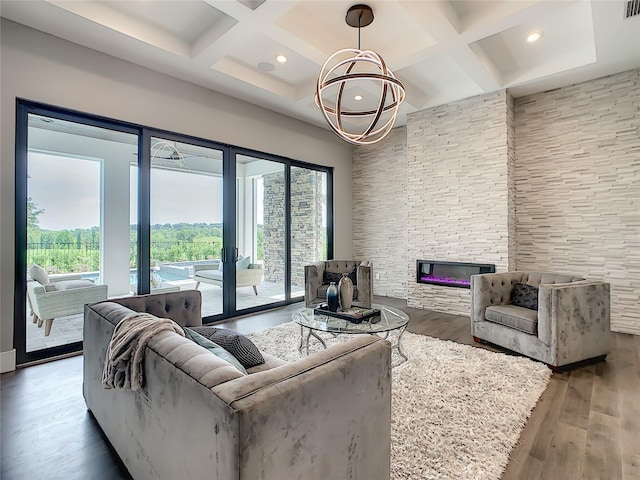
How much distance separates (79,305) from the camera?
3.77 metres

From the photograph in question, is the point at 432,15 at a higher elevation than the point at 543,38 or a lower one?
lower

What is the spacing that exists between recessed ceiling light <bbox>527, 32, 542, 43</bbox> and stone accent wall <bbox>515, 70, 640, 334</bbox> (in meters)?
1.28

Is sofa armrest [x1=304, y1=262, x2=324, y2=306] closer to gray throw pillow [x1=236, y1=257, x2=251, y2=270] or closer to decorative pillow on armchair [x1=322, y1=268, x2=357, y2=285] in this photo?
decorative pillow on armchair [x1=322, y1=268, x2=357, y2=285]

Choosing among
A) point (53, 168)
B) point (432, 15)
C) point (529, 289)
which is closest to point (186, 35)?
point (53, 168)

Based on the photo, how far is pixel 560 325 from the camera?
296cm

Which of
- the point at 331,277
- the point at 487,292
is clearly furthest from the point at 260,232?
the point at 487,292

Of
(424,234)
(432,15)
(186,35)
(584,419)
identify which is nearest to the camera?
(584,419)

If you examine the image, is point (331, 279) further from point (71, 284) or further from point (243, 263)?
point (71, 284)

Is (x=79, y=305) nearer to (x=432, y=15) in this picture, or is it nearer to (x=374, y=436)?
(x=374, y=436)

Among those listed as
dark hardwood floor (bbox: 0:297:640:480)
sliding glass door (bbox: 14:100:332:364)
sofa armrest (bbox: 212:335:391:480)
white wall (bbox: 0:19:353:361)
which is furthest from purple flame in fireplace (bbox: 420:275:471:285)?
sofa armrest (bbox: 212:335:391:480)

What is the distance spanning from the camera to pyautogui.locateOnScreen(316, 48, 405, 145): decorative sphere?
2857mm

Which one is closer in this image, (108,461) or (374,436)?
(374,436)

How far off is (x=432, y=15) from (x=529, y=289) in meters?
3.07

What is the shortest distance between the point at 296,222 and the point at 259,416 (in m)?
5.20
